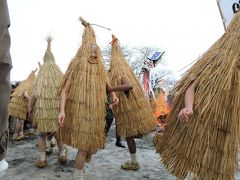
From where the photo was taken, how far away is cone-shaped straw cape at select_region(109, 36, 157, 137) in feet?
14.7

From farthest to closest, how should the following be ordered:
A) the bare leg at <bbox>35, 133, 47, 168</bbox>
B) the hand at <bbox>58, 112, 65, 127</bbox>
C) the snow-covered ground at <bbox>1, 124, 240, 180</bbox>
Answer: the bare leg at <bbox>35, 133, 47, 168</bbox>
the snow-covered ground at <bbox>1, 124, 240, 180</bbox>
the hand at <bbox>58, 112, 65, 127</bbox>

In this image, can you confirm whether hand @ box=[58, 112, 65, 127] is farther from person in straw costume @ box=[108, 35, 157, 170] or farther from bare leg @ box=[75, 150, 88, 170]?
person in straw costume @ box=[108, 35, 157, 170]

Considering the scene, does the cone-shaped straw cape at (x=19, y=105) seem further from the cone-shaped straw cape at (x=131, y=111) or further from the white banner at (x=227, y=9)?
the white banner at (x=227, y=9)

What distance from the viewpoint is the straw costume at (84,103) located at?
3.57 m

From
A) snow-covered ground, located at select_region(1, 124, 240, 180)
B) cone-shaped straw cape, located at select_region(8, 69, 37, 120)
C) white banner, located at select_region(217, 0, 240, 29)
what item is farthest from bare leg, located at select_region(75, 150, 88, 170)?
cone-shaped straw cape, located at select_region(8, 69, 37, 120)

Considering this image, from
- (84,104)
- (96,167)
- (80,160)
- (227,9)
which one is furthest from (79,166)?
(227,9)

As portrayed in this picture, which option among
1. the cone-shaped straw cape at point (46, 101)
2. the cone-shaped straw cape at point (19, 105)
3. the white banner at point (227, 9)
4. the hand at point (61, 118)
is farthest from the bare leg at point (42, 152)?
the white banner at point (227, 9)

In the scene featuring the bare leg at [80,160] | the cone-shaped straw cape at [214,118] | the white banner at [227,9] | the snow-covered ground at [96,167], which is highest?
the white banner at [227,9]

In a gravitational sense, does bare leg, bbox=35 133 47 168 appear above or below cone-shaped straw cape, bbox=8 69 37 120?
below

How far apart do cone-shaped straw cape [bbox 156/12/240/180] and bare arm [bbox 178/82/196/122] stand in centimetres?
4

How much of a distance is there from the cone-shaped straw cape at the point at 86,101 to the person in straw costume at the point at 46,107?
3.72ft

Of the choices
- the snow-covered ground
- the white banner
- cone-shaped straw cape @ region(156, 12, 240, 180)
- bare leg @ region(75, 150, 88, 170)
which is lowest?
the snow-covered ground

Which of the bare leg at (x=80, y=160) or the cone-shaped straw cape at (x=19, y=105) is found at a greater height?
the cone-shaped straw cape at (x=19, y=105)

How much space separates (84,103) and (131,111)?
1.05 metres
